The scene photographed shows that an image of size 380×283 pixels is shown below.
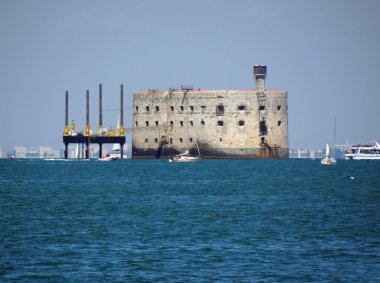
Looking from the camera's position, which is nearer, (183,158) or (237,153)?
(183,158)

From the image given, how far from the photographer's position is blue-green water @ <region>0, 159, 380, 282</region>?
84.4 ft

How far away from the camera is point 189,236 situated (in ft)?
108

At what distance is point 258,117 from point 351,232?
8521cm

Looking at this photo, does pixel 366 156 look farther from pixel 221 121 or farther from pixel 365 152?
pixel 221 121

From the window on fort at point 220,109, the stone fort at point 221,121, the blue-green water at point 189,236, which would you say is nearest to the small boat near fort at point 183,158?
the stone fort at point 221,121

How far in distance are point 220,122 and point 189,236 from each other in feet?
286

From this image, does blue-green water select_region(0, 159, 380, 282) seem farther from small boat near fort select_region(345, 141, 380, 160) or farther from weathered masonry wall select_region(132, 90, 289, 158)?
small boat near fort select_region(345, 141, 380, 160)

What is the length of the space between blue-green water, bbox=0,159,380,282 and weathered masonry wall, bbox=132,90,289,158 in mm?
62438

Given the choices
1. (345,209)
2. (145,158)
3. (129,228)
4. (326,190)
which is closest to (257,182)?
(326,190)

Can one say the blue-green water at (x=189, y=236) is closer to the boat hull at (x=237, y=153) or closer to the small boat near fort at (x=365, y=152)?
the boat hull at (x=237, y=153)

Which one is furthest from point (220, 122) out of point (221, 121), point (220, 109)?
point (220, 109)

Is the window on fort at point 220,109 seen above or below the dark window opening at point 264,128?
above

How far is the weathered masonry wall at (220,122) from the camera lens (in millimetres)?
119125

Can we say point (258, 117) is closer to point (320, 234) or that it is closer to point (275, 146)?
point (275, 146)
